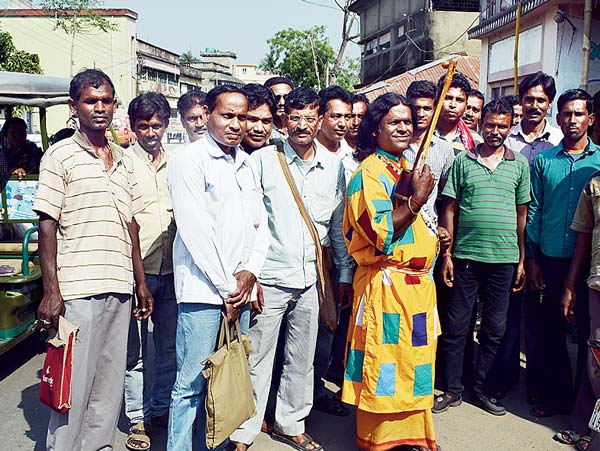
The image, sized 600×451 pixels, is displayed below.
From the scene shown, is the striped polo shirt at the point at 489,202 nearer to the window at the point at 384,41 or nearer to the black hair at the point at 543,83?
the black hair at the point at 543,83

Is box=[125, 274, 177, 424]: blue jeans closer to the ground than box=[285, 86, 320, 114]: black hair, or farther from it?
closer to the ground

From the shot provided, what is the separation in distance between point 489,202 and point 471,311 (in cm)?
75

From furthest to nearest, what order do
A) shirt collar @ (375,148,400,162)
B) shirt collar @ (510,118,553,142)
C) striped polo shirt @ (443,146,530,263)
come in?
shirt collar @ (510,118,553,142) → striped polo shirt @ (443,146,530,263) → shirt collar @ (375,148,400,162)

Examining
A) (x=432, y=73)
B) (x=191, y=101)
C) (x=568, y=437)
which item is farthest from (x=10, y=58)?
(x=568, y=437)

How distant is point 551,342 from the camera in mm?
4035

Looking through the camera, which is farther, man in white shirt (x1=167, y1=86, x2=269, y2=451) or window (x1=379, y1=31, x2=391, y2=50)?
window (x1=379, y1=31, x2=391, y2=50)

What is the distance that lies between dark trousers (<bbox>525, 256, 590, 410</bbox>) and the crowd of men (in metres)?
0.01

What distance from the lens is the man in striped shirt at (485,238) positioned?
149 inches

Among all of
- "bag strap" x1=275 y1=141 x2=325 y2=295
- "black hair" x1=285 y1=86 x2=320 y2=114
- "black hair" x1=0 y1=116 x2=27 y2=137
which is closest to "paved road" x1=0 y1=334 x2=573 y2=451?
"bag strap" x1=275 y1=141 x2=325 y2=295

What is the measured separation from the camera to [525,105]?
4.49 metres

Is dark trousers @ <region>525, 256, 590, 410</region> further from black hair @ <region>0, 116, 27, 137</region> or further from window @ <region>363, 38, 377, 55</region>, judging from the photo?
window @ <region>363, 38, 377, 55</region>

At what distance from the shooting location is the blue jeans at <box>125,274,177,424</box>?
3582mm

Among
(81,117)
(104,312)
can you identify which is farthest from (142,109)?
(104,312)

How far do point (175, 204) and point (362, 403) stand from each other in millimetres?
1457
